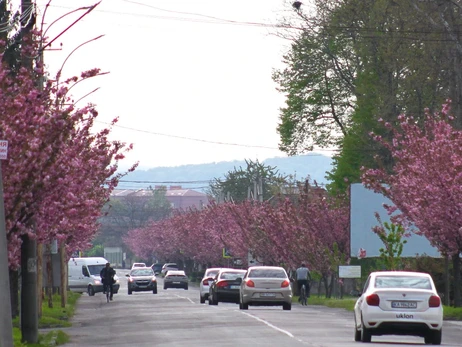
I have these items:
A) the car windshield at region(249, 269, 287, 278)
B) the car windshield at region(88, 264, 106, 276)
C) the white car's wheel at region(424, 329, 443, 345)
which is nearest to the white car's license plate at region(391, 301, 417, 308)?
the white car's wheel at region(424, 329, 443, 345)

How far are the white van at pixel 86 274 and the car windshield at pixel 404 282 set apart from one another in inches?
1991

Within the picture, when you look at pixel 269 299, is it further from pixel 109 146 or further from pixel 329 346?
pixel 329 346

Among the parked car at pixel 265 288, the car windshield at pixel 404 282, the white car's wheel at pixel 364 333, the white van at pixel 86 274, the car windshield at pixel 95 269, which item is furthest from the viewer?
the car windshield at pixel 95 269

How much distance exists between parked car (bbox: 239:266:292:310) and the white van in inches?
1287

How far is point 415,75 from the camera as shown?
52.5 meters

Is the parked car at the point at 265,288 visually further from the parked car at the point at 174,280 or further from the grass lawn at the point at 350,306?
the parked car at the point at 174,280

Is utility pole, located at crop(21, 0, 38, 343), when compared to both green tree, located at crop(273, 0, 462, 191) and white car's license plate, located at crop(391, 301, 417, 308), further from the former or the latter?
green tree, located at crop(273, 0, 462, 191)

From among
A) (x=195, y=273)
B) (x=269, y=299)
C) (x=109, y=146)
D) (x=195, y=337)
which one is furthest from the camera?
(x=195, y=273)

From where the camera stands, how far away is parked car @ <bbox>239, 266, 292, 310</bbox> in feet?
138

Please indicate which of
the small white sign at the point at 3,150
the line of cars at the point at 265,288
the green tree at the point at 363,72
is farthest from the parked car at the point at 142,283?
the small white sign at the point at 3,150

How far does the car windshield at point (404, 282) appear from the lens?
80.3 feet

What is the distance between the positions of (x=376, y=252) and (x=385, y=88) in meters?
7.58

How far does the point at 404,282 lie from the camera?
2458 centimetres

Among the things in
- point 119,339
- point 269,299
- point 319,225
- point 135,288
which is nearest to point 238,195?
point 135,288
